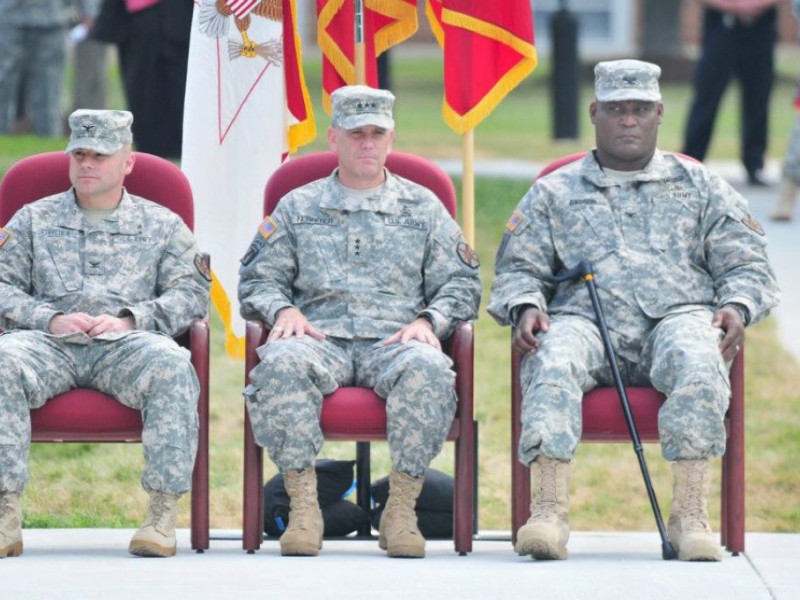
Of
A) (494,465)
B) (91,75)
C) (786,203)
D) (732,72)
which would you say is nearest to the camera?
(494,465)

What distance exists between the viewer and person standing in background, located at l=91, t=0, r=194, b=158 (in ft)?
43.5

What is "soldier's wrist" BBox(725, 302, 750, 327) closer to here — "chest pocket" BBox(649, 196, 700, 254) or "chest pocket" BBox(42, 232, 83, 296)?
"chest pocket" BBox(649, 196, 700, 254)

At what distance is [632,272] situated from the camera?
24.0ft

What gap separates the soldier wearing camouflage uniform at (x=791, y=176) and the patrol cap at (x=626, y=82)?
5.26 meters

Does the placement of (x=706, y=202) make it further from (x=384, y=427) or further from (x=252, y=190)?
(x=252, y=190)

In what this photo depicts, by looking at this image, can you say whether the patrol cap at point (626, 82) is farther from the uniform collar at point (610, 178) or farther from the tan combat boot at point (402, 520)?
the tan combat boot at point (402, 520)

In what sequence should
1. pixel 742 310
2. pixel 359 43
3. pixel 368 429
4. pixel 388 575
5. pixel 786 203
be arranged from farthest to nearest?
pixel 786 203
pixel 359 43
pixel 742 310
pixel 368 429
pixel 388 575

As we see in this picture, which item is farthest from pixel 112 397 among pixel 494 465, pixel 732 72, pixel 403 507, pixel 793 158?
pixel 732 72

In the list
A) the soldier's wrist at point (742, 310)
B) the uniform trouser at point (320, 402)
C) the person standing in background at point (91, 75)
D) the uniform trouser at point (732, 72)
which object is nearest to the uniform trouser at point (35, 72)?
the person standing in background at point (91, 75)

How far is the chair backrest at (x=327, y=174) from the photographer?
25.5 feet

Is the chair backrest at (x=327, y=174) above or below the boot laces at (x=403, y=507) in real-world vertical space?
above

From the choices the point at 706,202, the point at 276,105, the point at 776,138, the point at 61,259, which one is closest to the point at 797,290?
the point at 276,105

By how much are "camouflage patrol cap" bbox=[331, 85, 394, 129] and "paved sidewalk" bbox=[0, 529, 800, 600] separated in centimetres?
140

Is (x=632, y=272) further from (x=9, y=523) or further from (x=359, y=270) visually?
(x=9, y=523)
